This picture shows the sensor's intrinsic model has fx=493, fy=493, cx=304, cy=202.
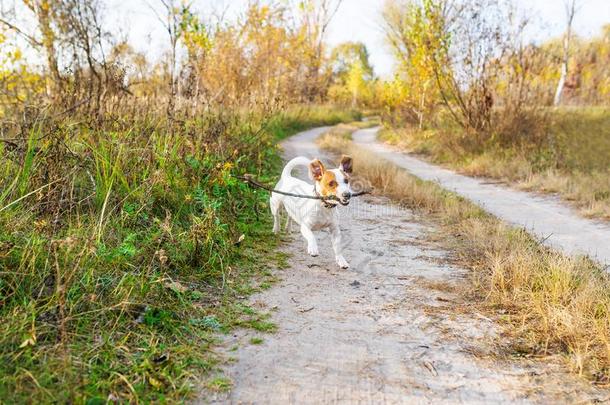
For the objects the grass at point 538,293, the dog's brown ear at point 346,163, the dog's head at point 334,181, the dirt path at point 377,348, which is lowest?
the dirt path at point 377,348

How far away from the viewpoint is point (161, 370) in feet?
8.48

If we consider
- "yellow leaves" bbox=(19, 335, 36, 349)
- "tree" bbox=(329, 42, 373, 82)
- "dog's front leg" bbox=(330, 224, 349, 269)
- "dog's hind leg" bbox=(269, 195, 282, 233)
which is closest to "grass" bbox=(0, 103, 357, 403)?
"yellow leaves" bbox=(19, 335, 36, 349)

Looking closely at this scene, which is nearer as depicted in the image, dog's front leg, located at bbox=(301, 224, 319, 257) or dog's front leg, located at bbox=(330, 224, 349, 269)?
dog's front leg, located at bbox=(301, 224, 319, 257)

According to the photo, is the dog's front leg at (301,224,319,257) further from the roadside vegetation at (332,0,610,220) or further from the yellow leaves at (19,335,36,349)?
the roadside vegetation at (332,0,610,220)

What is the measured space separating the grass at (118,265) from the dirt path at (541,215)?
3412 millimetres

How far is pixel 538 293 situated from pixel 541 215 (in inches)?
157

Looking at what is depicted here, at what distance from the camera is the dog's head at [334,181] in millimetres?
4281

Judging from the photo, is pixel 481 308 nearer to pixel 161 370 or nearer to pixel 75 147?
pixel 161 370

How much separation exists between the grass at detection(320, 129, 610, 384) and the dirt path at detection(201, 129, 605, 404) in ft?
0.58

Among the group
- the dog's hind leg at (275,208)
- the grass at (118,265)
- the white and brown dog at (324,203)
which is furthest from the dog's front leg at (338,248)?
the dog's hind leg at (275,208)

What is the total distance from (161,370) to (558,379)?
216 cm

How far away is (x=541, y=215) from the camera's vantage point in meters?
7.22

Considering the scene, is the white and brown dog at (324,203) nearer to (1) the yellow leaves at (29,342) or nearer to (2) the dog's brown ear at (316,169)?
(2) the dog's brown ear at (316,169)

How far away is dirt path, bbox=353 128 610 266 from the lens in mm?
5625
